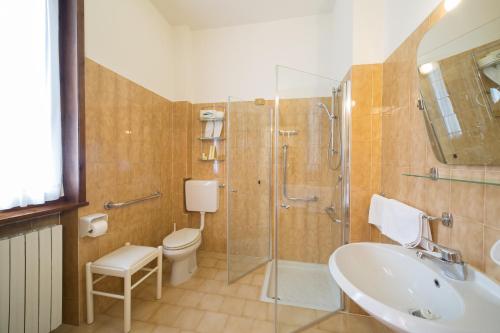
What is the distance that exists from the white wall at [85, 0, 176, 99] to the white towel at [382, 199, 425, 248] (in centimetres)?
242

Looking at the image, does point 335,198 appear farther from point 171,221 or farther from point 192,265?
point 171,221

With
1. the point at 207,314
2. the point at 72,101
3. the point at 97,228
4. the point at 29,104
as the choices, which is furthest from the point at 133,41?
the point at 207,314

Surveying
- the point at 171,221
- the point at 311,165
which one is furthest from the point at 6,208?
the point at 311,165

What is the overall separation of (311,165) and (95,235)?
6.27 feet

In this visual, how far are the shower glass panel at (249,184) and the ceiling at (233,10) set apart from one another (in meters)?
0.99

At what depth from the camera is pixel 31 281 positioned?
114 cm

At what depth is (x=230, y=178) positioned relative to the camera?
2100 millimetres

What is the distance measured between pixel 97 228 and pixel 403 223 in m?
2.05

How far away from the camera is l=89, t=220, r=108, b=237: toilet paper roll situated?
1389 mm

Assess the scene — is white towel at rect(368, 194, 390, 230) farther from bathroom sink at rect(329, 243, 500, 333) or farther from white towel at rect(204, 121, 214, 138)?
white towel at rect(204, 121, 214, 138)

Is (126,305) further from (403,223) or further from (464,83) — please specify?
(464,83)

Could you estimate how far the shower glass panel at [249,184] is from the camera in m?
2.11

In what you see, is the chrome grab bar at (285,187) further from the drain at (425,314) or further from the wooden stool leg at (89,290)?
the wooden stool leg at (89,290)

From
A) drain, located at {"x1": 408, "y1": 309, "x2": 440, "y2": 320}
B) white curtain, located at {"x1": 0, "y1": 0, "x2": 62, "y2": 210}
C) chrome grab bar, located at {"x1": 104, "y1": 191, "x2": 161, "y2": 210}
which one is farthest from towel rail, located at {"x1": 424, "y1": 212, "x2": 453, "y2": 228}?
white curtain, located at {"x1": 0, "y1": 0, "x2": 62, "y2": 210}
